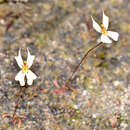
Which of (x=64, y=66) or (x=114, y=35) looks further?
(x=64, y=66)

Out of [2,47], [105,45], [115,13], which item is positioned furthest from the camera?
[115,13]

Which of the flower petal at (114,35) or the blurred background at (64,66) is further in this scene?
the blurred background at (64,66)

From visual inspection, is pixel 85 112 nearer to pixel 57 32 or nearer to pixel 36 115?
pixel 36 115

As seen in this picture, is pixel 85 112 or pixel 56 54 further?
pixel 56 54

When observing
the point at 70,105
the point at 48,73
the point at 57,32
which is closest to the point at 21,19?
the point at 57,32

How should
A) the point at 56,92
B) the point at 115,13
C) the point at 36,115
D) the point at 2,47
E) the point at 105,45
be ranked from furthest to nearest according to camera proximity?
the point at 115,13 < the point at 105,45 < the point at 2,47 < the point at 56,92 < the point at 36,115

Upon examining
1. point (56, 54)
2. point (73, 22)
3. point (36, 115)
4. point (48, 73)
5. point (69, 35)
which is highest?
point (73, 22)

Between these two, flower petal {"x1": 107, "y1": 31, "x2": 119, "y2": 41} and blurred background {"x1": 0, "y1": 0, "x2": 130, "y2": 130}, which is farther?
blurred background {"x1": 0, "y1": 0, "x2": 130, "y2": 130}

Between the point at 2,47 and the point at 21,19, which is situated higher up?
the point at 21,19
